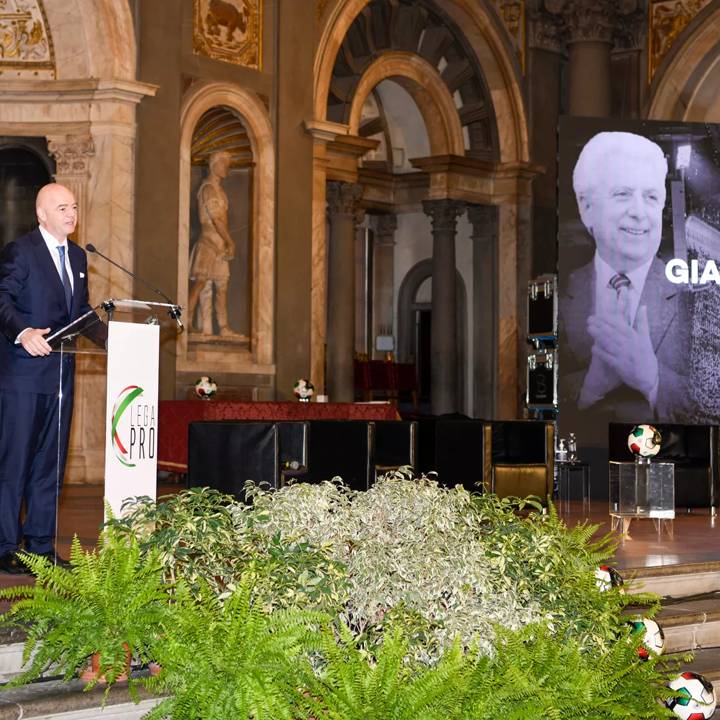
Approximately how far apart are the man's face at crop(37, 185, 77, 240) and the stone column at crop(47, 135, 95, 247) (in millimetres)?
6456

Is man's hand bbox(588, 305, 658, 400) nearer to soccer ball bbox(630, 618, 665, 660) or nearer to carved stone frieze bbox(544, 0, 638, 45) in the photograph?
carved stone frieze bbox(544, 0, 638, 45)

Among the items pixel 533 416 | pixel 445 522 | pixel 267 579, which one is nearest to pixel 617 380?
pixel 533 416

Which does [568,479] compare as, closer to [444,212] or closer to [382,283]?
[444,212]

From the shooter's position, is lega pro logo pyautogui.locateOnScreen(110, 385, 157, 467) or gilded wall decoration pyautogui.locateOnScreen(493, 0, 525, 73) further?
gilded wall decoration pyautogui.locateOnScreen(493, 0, 525, 73)

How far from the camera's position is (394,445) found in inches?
366

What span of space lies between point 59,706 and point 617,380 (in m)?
8.53

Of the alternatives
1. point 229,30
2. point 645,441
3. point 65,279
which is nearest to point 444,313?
point 229,30

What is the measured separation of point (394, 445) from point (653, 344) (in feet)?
11.7

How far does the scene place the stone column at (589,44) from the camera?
16688mm

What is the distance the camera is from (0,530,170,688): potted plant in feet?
13.1

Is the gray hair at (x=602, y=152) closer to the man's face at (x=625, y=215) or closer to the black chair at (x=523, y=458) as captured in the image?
the man's face at (x=625, y=215)

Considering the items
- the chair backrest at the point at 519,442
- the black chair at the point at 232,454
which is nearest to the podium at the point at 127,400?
the black chair at the point at 232,454

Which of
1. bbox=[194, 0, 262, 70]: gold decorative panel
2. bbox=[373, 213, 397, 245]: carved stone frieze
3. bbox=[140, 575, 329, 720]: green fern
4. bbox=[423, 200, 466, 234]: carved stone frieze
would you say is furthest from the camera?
bbox=[373, 213, 397, 245]: carved stone frieze

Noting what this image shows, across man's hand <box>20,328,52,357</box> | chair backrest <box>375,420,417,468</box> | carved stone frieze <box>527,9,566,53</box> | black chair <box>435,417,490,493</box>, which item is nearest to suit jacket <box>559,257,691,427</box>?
black chair <box>435,417,490,493</box>
